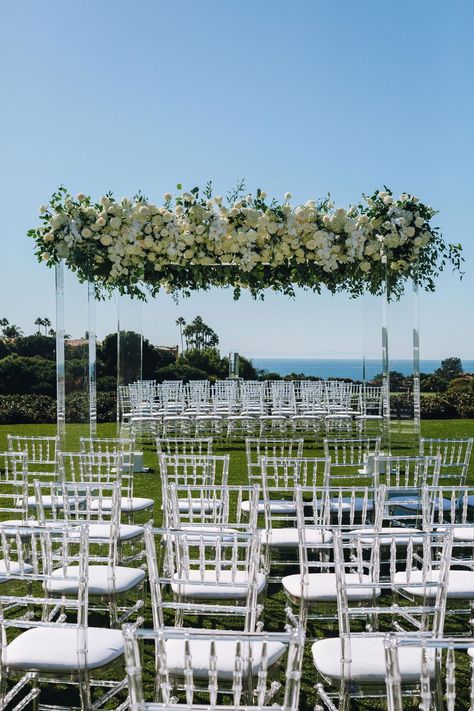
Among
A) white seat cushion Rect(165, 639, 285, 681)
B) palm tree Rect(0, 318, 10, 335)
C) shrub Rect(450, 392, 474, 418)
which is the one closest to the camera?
white seat cushion Rect(165, 639, 285, 681)

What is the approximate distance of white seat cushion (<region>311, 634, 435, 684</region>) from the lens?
308cm

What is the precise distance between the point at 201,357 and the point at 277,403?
727 centimetres

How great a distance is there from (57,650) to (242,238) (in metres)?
5.42

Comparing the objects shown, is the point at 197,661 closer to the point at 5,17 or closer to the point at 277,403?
the point at 5,17

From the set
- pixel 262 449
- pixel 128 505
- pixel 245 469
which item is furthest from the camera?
pixel 262 449

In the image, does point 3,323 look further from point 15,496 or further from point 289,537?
point 289,537

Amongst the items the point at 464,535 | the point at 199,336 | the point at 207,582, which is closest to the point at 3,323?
the point at 199,336

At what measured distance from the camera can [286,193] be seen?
320 inches

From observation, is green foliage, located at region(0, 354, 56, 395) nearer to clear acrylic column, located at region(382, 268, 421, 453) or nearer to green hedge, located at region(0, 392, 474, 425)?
green hedge, located at region(0, 392, 474, 425)

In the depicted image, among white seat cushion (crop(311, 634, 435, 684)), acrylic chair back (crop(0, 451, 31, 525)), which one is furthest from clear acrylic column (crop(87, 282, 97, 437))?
white seat cushion (crop(311, 634, 435, 684))

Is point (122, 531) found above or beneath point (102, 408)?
beneath

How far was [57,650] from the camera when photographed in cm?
328

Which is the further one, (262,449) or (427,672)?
(262,449)

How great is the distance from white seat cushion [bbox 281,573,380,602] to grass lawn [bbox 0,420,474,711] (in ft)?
1.57
